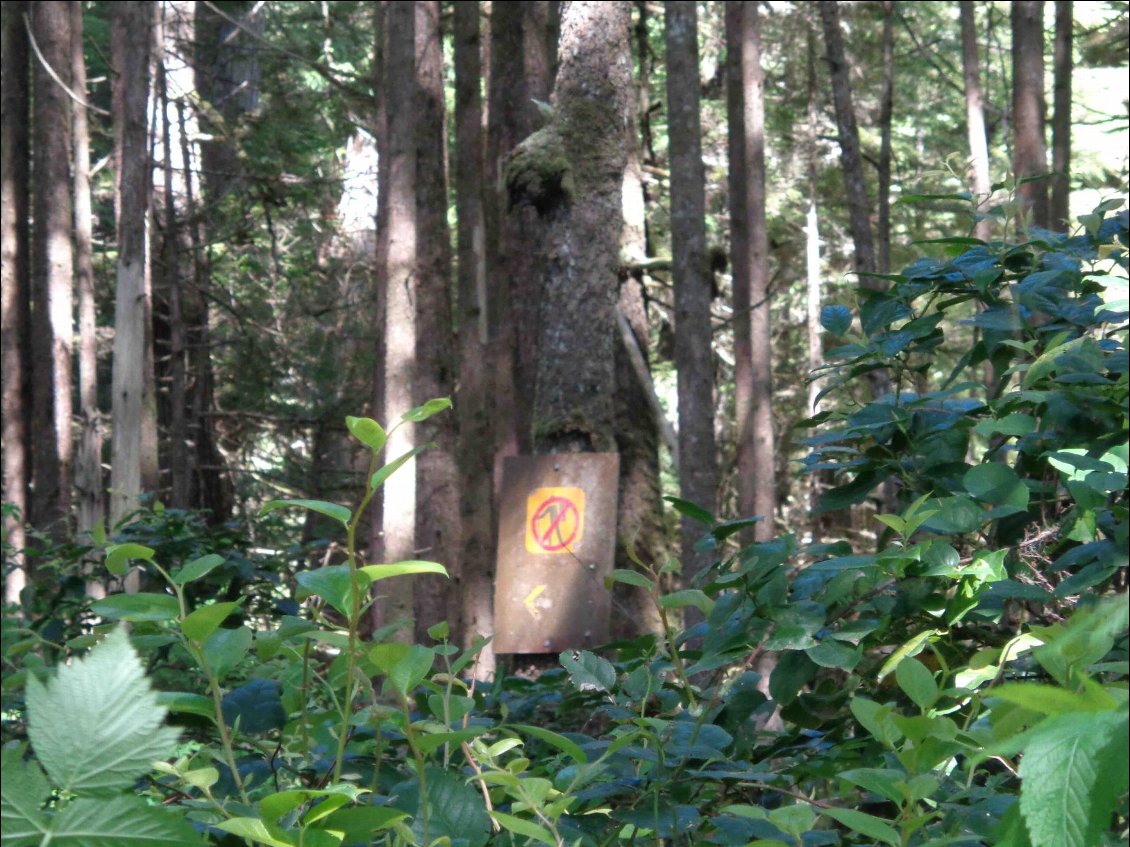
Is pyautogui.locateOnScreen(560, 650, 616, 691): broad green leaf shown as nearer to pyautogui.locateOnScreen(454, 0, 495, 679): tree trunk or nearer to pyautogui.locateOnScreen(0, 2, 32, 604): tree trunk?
pyautogui.locateOnScreen(454, 0, 495, 679): tree trunk

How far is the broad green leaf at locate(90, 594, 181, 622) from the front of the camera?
1.38 m

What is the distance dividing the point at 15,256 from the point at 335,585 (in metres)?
18.0

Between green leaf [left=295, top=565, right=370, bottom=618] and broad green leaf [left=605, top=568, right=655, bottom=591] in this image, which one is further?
broad green leaf [left=605, top=568, right=655, bottom=591]

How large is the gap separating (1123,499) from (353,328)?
20.8 m

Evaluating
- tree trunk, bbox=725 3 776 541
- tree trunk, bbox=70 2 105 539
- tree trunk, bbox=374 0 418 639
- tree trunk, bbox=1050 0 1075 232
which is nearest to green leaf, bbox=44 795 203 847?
tree trunk, bbox=374 0 418 639

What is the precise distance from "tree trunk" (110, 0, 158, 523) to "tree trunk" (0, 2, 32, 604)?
2.59 m

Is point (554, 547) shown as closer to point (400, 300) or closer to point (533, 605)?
point (533, 605)

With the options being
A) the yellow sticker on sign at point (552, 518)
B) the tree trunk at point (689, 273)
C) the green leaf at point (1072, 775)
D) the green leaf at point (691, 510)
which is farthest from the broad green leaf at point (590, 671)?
the tree trunk at point (689, 273)

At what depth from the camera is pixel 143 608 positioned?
1406 millimetres

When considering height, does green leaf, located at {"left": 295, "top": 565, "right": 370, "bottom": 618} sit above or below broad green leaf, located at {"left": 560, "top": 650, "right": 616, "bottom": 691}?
above

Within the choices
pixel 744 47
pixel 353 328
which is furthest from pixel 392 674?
pixel 353 328

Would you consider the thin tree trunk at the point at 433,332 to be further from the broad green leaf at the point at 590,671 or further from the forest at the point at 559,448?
the broad green leaf at the point at 590,671

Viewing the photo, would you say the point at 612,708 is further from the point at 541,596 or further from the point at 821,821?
the point at 541,596

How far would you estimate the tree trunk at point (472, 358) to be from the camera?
514 inches
